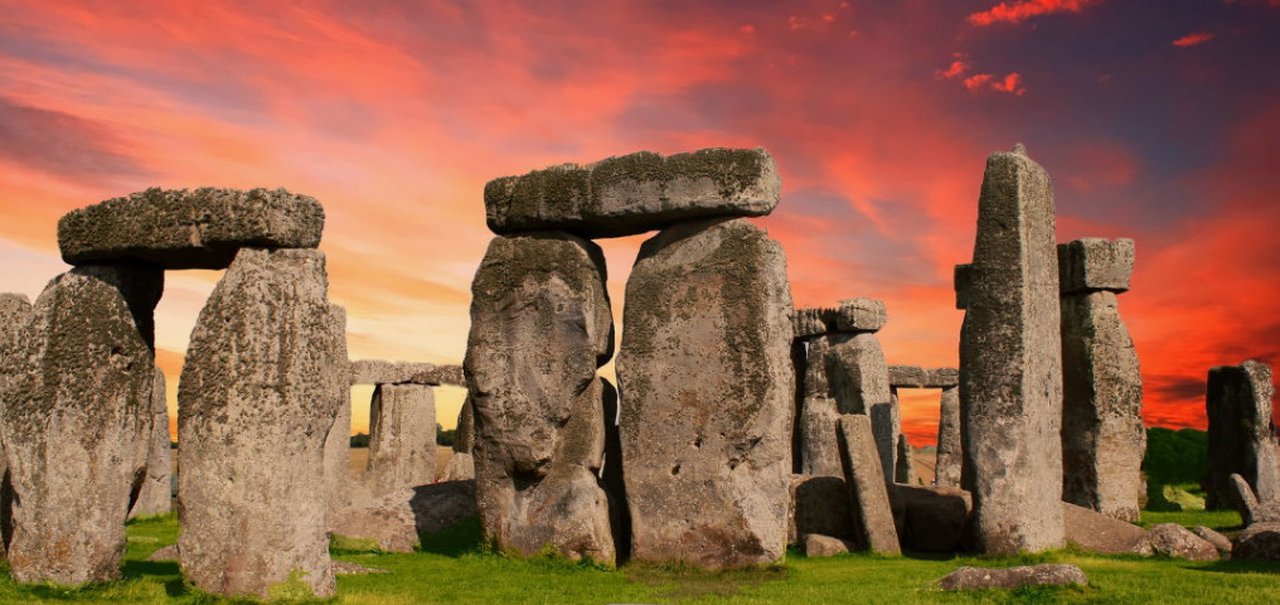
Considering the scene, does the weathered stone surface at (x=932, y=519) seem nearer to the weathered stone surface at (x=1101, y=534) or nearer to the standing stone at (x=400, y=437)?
the weathered stone surface at (x=1101, y=534)

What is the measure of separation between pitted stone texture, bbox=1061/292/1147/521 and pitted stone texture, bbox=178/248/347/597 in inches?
549

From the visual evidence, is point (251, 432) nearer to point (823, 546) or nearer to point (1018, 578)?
point (1018, 578)

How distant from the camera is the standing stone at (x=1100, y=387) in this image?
64.4 ft

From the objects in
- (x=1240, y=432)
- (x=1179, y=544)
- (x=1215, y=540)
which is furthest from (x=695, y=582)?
(x=1240, y=432)

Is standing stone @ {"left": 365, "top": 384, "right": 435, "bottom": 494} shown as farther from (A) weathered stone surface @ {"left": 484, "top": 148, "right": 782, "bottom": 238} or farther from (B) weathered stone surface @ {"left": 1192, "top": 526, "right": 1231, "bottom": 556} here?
(B) weathered stone surface @ {"left": 1192, "top": 526, "right": 1231, "bottom": 556}

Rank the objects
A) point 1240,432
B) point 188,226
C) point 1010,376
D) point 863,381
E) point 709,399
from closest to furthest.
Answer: point 188,226
point 709,399
point 1010,376
point 863,381
point 1240,432

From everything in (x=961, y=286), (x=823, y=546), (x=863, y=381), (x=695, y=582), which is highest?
(x=961, y=286)

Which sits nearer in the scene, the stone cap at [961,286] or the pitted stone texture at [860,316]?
the stone cap at [961,286]

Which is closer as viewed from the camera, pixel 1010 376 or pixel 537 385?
pixel 1010 376

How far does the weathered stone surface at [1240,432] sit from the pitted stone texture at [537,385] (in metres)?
14.5

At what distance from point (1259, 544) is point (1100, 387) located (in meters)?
5.82

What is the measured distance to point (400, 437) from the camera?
87.6ft

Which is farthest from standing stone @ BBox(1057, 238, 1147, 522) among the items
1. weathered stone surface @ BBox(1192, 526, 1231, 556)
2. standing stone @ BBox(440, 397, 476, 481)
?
standing stone @ BBox(440, 397, 476, 481)

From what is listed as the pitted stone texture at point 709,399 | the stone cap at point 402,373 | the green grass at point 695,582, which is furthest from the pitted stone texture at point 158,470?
the pitted stone texture at point 709,399
